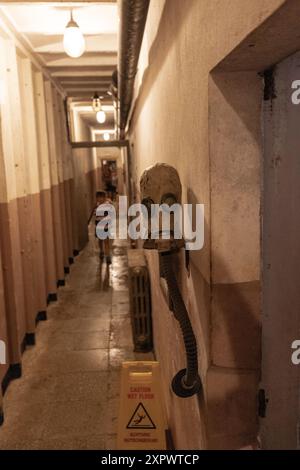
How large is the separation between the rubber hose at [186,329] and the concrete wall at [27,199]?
296 cm

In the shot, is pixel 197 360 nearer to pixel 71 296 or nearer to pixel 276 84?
pixel 276 84

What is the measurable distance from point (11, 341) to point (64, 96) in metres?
8.06

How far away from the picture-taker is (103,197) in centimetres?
1065

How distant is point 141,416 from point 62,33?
5847 millimetres

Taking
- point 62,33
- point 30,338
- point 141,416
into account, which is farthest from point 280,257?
point 62,33

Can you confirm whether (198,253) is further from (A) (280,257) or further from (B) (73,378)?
(B) (73,378)

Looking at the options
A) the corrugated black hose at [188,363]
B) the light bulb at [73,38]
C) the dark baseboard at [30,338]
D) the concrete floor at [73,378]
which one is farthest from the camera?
the dark baseboard at [30,338]

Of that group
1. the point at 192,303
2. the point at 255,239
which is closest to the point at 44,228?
the point at 192,303

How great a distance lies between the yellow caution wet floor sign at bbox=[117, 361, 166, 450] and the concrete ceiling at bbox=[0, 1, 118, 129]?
13.6 feet

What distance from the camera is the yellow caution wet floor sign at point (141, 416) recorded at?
2904 millimetres

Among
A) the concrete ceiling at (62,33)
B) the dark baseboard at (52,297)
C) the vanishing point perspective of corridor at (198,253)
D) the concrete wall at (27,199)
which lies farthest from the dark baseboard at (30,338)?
the concrete ceiling at (62,33)

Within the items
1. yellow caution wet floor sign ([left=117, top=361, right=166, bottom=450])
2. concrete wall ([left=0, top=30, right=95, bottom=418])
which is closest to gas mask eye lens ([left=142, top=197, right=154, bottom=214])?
yellow caution wet floor sign ([left=117, top=361, right=166, bottom=450])

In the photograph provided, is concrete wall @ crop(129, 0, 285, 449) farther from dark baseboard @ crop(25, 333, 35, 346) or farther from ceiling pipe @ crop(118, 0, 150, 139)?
dark baseboard @ crop(25, 333, 35, 346)

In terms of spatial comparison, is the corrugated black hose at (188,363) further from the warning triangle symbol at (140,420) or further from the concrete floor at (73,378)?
the concrete floor at (73,378)
